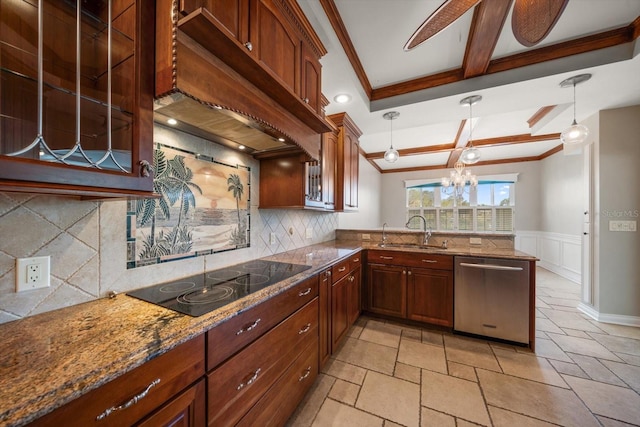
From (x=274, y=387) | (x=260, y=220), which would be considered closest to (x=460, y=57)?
(x=260, y=220)

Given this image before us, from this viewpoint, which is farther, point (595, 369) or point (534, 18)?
point (595, 369)

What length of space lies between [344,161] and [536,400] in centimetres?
265

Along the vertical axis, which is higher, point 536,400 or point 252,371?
point 252,371

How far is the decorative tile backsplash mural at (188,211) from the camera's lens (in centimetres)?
126

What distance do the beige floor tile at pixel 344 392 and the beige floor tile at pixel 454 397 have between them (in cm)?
47

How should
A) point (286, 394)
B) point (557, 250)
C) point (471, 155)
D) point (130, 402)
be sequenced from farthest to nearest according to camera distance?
point (557, 250)
point (471, 155)
point (286, 394)
point (130, 402)

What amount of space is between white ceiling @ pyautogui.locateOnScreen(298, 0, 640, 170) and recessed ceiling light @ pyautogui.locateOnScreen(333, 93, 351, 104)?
61mm

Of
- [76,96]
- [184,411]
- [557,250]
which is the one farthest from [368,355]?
[557,250]

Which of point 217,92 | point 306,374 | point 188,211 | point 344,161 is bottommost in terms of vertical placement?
point 306,374

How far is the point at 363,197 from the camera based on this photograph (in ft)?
17.1

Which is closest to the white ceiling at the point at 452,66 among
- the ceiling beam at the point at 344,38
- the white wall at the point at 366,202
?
the ceiling beam at the point at 344,38

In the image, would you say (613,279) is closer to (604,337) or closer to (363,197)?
(604,337)

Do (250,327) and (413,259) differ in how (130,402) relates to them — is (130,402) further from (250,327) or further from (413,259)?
(413,259)

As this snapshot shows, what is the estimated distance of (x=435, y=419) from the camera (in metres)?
1.46
